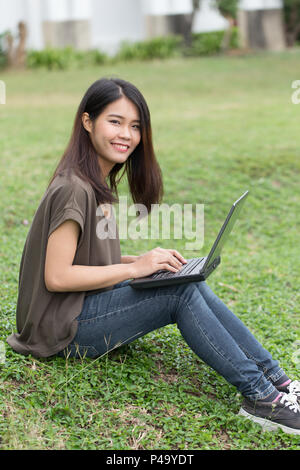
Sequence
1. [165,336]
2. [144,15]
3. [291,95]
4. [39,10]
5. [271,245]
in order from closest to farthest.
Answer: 1. [165,336]
2. [271,245]
3. [291,95]
4. [39,10]
5. [144,15]

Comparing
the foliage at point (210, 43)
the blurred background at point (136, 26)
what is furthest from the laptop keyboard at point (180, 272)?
→ the foliage at point (210, 43)

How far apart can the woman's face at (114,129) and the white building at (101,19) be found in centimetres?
1537

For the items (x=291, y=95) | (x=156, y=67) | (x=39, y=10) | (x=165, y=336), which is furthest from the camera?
(x=39, y=10)

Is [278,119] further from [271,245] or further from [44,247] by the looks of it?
[44,247]

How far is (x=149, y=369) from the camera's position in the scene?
313 cm

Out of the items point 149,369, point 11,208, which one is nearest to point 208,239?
point 11,208

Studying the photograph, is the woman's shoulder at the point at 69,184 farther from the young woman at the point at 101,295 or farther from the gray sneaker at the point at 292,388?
the gray sneaker at the point at 292,388

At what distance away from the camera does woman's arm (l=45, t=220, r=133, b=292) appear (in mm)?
2611

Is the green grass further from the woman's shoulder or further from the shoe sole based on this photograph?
the woman's shoulder

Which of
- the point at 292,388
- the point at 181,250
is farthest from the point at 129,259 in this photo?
the point at 181,250

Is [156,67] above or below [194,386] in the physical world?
above

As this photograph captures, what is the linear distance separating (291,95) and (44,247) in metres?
9.89

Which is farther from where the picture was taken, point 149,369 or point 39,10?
point 39,10

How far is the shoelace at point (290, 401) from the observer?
2.73 metres
